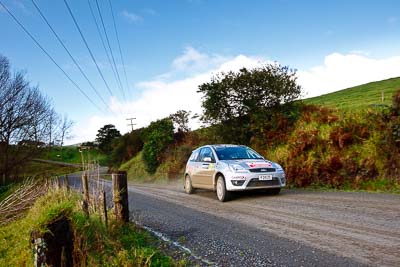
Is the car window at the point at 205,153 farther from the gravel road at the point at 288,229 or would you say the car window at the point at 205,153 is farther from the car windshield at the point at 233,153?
the gravel road at the point at 288,229

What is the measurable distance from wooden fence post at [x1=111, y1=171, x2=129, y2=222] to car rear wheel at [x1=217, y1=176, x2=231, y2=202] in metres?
3.80

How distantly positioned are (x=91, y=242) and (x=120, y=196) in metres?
1.58

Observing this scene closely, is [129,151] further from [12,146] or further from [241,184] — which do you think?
[241,184]

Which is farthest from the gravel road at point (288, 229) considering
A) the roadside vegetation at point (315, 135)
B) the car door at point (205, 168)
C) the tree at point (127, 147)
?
the tree at point (127, 147)

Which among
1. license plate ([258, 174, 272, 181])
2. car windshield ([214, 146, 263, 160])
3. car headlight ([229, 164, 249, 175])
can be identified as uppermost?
car windshield ([214, 146, 263, 160])

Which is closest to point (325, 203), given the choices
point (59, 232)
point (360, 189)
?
point (360, 189)

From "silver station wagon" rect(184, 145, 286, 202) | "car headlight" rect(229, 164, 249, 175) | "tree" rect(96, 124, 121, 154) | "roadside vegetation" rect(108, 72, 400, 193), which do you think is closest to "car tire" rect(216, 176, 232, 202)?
"silver station wagon" rect(184, 145, 286, 202)

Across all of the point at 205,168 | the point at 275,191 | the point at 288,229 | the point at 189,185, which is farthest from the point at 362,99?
the point at 288,229

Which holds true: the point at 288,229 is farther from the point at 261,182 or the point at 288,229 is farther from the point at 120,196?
the point at 261,182

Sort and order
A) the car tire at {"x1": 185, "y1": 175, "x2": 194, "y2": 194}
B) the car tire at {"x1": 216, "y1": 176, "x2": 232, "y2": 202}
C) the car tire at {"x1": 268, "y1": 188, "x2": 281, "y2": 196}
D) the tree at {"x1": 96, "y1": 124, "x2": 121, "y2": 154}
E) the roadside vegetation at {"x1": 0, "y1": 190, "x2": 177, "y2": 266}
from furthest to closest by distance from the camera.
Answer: the tree at {"x1": 96, "y1": 124, "x2": 121, "y2": 154} < the car tire at {"x1": 185, "y1": 175, "x2": 194, "y2": 194} < the car tire at {"x1": 268, "y1": 188, "x2": 281, "y2": 196} < the car tire at {"x1": 216, "y1": 176, "x2": 232, "y2": 202} < the roadside vegetation at {"x1": 0, "y1": 190, "x2": 177, "y2": 266}

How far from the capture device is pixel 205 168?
11.6 m

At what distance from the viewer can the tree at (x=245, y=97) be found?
17.7m

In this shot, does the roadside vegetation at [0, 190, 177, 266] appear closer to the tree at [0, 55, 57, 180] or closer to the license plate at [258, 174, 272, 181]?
the license plate at [258, 174, 272, 181]

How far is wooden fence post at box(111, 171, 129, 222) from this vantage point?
269 inches
